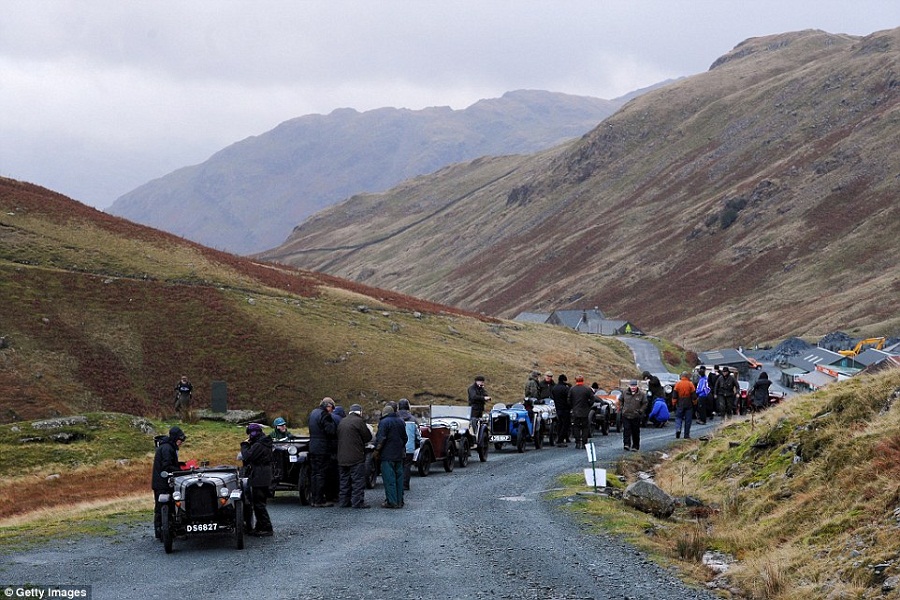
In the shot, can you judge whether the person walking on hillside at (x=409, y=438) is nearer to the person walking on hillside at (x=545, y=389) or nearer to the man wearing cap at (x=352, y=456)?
the man wearing cap at (x=352, y=456)

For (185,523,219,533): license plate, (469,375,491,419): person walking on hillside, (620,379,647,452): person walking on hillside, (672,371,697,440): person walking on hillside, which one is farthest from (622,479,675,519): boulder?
(672,371,697,440): person walking on hillside

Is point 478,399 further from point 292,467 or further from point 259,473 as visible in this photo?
point 259,473

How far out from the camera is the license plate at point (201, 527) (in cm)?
1661

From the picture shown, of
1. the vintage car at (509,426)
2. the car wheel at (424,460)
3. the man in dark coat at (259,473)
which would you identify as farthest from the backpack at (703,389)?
the man in dark coat at (259,473)

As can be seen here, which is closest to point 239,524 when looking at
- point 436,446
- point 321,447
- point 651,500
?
point 321,447

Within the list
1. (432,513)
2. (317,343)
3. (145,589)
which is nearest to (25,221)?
(317,343)

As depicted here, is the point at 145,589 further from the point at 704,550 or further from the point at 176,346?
the point at 176,346

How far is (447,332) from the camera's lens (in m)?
71.6

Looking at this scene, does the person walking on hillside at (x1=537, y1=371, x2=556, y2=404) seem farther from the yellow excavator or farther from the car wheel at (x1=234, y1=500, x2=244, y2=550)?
the yellow excavator

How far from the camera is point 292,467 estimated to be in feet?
75.2

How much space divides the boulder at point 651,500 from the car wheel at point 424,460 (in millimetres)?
8282

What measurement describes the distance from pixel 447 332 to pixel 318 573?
57.1m

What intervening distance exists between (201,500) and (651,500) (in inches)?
355

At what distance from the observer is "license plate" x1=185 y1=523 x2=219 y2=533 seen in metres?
16.6
